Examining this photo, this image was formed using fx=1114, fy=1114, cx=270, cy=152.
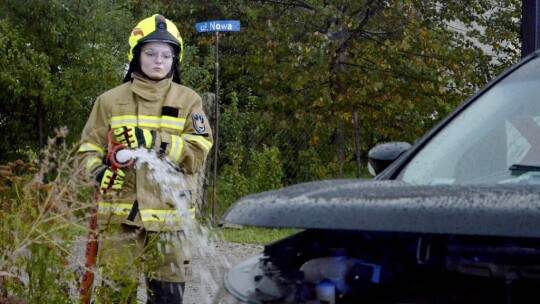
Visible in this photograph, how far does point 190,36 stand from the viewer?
16.7 meters

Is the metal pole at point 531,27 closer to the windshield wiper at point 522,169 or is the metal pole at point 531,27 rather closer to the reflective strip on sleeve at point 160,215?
the reflective strip on sleeve at point 160,215

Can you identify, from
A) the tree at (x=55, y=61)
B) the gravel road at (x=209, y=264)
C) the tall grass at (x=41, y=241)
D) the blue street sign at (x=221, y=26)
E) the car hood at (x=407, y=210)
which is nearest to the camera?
the car hood at (x=407, y=210)

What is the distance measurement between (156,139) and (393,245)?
2.63 m

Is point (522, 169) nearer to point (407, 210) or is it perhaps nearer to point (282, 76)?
point (407, 210)

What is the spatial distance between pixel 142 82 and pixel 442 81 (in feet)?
31.4

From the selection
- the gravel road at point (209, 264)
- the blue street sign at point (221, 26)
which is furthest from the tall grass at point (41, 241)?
the blue street sign at point (221, 26)

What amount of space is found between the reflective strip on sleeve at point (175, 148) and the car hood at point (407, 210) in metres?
2.52

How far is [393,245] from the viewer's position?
2.55 meters

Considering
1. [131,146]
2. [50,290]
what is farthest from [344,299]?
[131,146]

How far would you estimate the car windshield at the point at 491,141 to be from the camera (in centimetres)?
349

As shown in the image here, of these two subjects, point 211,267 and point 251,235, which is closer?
point 211,267

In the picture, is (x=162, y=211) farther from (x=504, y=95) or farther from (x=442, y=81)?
(x=442, y=81)

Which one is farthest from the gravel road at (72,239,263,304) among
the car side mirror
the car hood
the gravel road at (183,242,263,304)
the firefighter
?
the car hood

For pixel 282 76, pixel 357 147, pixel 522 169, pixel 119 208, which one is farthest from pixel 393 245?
pixel 282 76
